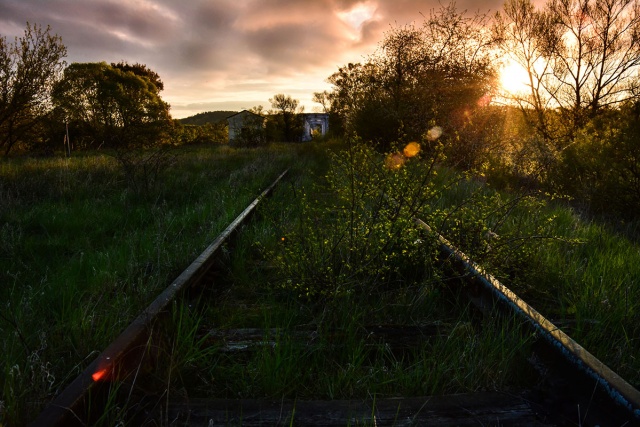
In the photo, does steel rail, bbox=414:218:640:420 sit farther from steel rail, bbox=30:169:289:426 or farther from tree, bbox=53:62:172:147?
tree, bbox=53:62:172:147

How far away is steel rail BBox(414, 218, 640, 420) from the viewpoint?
1.33 metres

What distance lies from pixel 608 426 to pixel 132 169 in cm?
744

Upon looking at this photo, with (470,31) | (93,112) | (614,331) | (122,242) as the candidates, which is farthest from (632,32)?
(93,112)

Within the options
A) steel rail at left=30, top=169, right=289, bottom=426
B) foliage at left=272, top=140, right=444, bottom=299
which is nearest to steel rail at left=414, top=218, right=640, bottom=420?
foliage at left=272, top=140, right=444, bottom=299

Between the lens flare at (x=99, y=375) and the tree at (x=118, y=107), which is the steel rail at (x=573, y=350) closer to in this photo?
the lens flare at (x=99, y=375)

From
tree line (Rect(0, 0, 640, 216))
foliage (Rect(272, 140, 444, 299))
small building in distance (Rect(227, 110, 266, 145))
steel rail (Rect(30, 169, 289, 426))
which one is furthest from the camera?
small building in distance (Rect(227, 110, 266, 145))

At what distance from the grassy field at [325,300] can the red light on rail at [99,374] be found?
0.42 feet

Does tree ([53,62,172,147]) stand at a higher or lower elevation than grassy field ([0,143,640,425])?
higher

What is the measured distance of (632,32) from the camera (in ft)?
53.6

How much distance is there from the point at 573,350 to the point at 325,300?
1357 mm

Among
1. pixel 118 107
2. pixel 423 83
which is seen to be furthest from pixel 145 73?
pixel 423 83

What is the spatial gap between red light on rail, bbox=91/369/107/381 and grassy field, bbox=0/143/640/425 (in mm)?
127

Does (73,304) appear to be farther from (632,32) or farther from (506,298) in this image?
(632,32)

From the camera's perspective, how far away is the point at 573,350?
1599 mm
